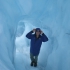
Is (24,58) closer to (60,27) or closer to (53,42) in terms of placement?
(53,42)

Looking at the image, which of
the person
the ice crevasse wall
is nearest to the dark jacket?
the person

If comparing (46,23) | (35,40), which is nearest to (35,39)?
(35,40)

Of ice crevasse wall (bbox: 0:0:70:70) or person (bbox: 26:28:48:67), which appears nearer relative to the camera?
ice crevasse wall (bbox: 0:0:70:70)

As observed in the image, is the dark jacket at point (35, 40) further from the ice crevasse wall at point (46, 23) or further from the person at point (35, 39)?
the ice crevasse wall at point (46, 23)

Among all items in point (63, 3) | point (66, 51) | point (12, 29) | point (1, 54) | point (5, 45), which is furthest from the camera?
point (63, 3)

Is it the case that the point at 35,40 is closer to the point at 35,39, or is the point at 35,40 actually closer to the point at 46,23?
the point at 35,39

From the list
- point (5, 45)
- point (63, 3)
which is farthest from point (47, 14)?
point (5, 45)

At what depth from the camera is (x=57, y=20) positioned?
4207mm

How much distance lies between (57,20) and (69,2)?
55cm

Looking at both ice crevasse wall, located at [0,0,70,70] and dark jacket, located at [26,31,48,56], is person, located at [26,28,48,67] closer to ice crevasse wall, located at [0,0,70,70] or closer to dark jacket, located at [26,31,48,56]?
dark jacket, located at [26,31,48,56]

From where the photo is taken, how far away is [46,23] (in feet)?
14.9

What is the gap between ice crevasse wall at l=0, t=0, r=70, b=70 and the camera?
3163 mm

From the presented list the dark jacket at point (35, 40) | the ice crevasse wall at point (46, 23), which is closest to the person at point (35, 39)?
the dark jacket at point (35, 40)

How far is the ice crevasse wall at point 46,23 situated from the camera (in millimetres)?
3163
